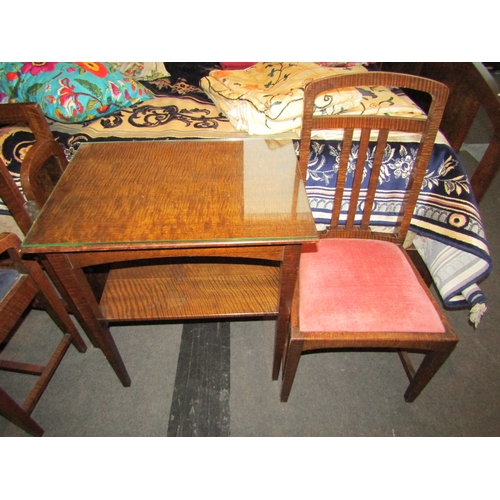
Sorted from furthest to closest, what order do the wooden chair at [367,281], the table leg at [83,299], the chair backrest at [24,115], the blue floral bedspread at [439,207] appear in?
the blue floral bedspread at [439,207] → the chair backrest at [24,115] → the wooden chair at [367,281] → the table leg at [83,299]

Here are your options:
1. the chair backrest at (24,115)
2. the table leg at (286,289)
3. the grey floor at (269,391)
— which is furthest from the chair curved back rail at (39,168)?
the table leg at (286,289)

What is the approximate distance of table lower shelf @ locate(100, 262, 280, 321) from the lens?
1183 millimetres

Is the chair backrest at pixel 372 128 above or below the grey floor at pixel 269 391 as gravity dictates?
above

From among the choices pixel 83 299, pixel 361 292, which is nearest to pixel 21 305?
pixel 83 299

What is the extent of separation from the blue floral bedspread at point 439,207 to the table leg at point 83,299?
938 millimetres

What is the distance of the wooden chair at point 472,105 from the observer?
3.88 ft

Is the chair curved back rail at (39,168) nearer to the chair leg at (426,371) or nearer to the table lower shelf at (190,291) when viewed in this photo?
the table lower shelf at (190,291)

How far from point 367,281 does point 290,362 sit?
1.28 ft

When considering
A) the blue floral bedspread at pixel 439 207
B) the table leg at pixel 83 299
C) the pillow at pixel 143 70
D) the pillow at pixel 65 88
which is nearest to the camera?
the table leg at pixel 83 299

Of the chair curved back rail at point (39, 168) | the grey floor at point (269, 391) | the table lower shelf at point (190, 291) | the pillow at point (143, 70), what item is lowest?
the grey floor at point (269, 391)

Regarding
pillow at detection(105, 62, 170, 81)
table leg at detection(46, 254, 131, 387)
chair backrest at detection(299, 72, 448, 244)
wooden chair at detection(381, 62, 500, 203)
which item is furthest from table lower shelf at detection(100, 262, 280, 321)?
pillow at detection(105, 62, 170, 81)

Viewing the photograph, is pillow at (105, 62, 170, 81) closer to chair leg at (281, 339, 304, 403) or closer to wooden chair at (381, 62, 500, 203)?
wooden chair at (381, 62, 500, 203)

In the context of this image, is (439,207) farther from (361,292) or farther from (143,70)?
(143,70)

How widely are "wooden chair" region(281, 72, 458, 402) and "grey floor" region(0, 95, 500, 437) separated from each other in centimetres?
18
